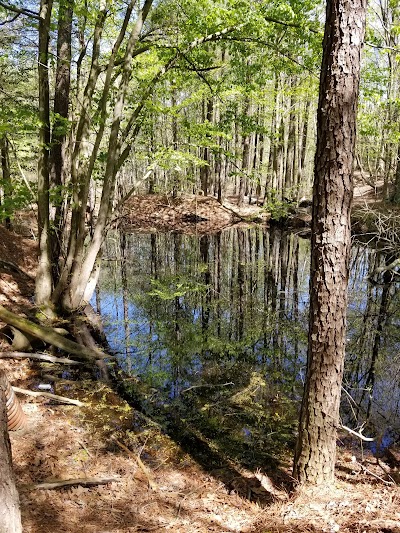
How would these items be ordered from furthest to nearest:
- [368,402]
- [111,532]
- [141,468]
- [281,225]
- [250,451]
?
[281,225] → [368,402] → [250,451] → [141,468] → [111,532]

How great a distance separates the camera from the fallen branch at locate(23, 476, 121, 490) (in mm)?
3708

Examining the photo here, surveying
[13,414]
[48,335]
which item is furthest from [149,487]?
[48,335]

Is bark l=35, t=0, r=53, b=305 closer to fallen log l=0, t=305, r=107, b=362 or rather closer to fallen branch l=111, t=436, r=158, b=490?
fallen log l=0, t=305, r=107, b=362

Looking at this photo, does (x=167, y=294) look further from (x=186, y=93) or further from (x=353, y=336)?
(x=186, y=93)

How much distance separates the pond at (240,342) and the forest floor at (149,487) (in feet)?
2.16

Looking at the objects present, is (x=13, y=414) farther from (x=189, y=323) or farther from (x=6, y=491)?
(x=189, y=323)

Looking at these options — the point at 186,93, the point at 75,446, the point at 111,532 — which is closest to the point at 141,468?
the point at 75,446

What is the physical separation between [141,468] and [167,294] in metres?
7.58

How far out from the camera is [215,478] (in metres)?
4.62

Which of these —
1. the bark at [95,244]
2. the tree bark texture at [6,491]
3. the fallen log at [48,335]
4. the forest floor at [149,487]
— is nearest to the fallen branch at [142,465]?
the forest floor at [149,487]

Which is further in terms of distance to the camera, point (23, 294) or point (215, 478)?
point (23, 294)

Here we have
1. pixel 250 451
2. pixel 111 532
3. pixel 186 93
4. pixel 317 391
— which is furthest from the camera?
pixel 186 93

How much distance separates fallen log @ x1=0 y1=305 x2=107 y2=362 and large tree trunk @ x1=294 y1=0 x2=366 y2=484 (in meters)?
4.77

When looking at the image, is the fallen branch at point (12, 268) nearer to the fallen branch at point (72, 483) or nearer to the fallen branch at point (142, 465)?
the fallen branch at point (142, 465)
